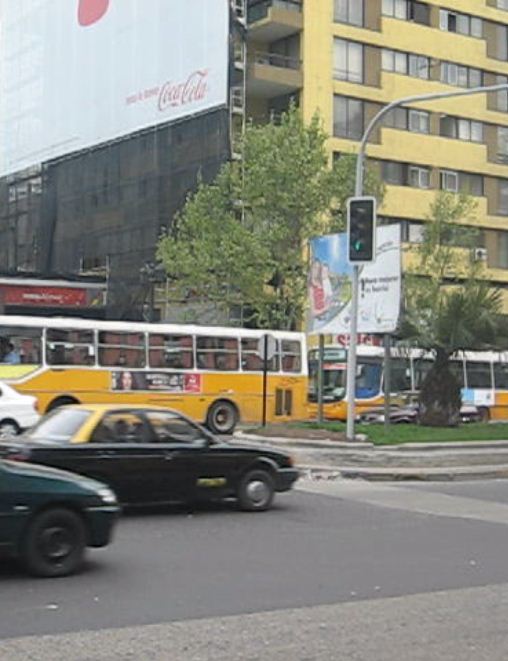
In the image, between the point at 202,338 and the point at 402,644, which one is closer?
the point at 402,644

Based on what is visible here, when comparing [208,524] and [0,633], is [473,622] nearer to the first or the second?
[0,633]

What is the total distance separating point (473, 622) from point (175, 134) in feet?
154

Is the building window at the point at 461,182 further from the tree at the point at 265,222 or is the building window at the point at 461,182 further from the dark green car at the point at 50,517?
the dark green car at the point at 50,517

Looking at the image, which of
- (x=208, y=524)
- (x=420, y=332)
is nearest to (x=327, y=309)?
(x=420, y=332)

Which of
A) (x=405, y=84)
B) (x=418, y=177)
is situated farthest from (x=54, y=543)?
(x=405, y=84)

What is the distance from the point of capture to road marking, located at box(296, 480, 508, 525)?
1562cm

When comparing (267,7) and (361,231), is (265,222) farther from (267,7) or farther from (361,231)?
(361,231)

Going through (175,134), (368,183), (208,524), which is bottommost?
(208,524)

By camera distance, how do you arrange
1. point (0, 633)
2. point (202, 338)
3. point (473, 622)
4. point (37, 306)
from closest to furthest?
point (0, 633) < point (473, 622) < point (202, 338) < point (37, 306)

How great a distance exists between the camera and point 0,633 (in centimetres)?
742

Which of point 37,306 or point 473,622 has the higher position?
point 37,306

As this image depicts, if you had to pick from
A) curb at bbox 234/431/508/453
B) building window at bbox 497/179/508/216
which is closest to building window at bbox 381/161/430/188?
building window at bbox 497/179/508/216

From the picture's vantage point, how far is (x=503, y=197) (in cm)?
6100

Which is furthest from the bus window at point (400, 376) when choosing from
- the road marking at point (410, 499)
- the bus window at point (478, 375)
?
the road marking at point (410, 499)
